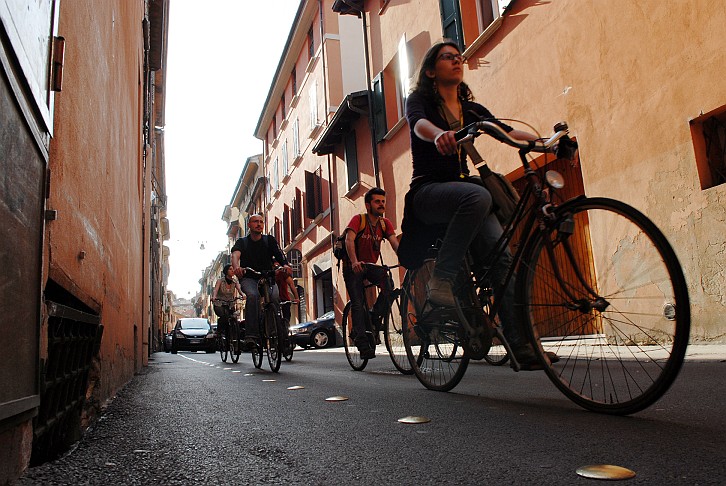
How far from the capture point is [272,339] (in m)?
6.32

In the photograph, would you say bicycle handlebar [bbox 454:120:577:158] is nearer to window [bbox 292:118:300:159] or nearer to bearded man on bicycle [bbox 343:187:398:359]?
bearded man on bicycle [bbox 343:187:398:359]

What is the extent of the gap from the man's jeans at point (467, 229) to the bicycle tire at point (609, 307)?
0.22m

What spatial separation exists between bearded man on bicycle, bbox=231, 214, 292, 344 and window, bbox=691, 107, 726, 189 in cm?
420

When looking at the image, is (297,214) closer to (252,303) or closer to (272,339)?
(252,303)

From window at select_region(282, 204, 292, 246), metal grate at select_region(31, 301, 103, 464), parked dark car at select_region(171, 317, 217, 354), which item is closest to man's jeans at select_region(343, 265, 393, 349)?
metal grate at select_region(31, 301, 103, 464)

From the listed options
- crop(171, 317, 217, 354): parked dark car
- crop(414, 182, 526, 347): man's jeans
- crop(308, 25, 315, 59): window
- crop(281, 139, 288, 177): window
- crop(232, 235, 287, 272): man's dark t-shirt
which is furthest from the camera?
crop(281, 139, 288, 177): window

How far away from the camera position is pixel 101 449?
2.06 meters

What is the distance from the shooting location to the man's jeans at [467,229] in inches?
114

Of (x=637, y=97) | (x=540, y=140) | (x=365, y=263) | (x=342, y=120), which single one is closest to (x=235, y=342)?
(x=365, y=263)

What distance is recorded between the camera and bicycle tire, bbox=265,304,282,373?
6.05 meters

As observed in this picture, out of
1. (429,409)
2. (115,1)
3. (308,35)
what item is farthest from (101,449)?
(308,35)

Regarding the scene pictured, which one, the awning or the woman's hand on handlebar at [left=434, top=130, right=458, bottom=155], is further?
the awning

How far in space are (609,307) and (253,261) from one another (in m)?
5.08

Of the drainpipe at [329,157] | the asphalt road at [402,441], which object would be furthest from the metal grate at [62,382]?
the drainpipe at [329,157]
